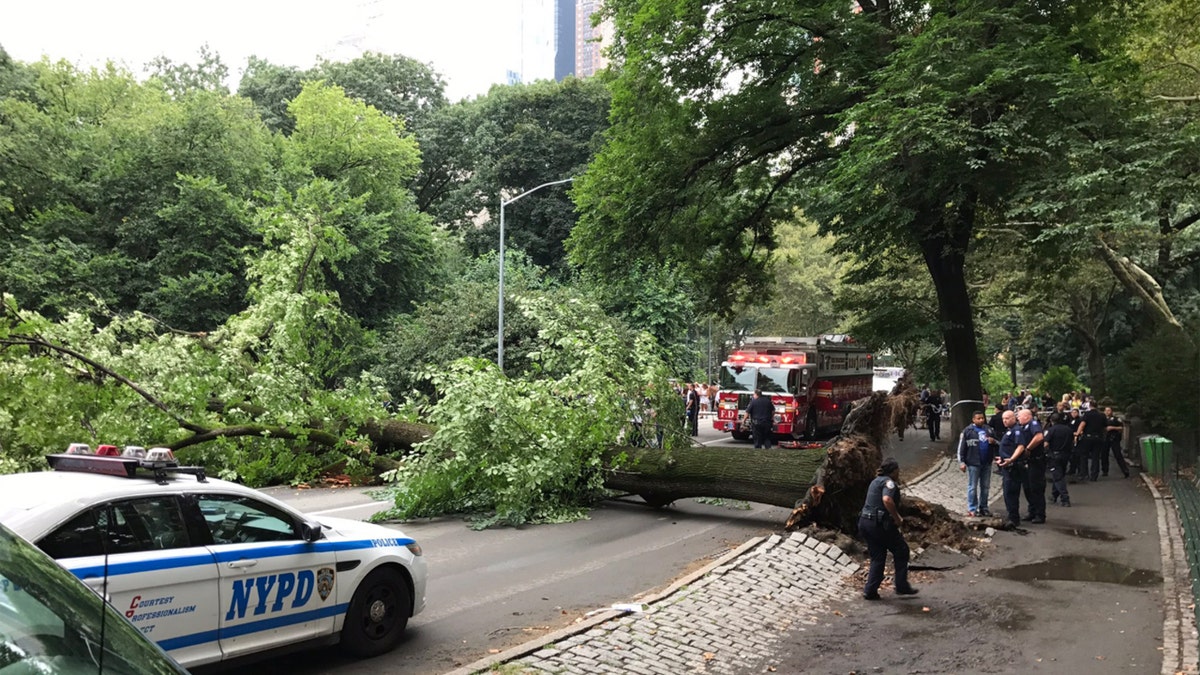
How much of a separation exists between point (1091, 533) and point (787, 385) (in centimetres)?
1373

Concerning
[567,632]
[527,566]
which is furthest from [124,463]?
[527,566]

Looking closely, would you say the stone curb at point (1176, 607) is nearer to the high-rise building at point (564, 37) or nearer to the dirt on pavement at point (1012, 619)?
the dirt on pavement at point (1012, 619)

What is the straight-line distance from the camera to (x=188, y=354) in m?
15.3

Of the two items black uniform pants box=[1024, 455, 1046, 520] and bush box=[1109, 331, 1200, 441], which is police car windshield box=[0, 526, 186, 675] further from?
bush box=[1109, 331, 1200, 441]

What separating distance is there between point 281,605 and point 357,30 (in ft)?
471

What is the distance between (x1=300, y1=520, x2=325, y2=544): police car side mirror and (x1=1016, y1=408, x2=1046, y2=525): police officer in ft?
34.9

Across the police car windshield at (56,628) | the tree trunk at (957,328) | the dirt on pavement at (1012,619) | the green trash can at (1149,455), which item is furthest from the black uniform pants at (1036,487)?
the police car windshield at (56,628)

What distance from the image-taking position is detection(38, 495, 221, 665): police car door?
201 inches

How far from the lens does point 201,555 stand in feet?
18.3

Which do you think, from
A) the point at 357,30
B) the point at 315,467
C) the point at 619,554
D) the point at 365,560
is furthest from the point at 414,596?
the point at 357,30

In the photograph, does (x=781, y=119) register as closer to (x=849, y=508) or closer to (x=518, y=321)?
(x=849, y=508)

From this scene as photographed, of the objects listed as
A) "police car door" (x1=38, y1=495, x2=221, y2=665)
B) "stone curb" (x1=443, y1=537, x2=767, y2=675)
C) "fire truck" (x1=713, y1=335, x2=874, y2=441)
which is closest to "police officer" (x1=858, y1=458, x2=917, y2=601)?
"stone curb" (x1=443, y1=537, x2=767, y2=675)

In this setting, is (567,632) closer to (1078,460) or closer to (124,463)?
(124,463)

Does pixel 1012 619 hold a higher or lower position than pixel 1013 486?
lower
